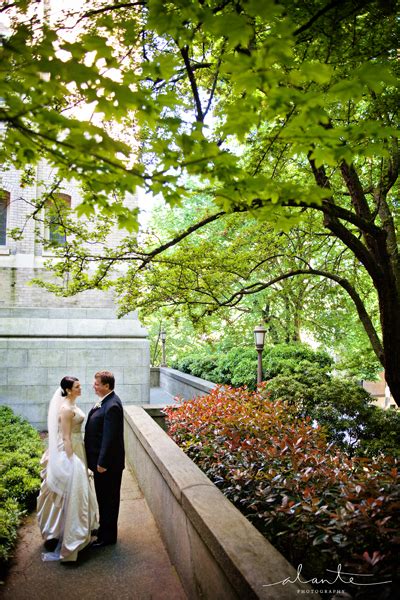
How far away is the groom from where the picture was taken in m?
4.90

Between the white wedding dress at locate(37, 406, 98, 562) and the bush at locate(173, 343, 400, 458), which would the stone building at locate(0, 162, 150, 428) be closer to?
the bush at locate(173, 343, 400, 458)

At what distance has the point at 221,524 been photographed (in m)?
3.18

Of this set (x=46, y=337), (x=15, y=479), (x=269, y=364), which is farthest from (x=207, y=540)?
(x=46, y=337)

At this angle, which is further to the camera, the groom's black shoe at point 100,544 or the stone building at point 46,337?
the stone building at point 46,337

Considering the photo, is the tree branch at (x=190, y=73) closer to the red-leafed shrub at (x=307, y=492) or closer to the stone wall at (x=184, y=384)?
the red-leafed shrub at (x=307, y=492)

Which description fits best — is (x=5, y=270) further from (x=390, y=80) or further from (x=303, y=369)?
Result: (x=390, y=80)

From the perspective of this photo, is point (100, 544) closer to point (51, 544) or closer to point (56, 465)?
point (51, 544)

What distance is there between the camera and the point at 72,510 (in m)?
4.70

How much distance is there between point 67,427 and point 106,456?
585mm

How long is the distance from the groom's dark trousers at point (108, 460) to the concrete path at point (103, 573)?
0.27m

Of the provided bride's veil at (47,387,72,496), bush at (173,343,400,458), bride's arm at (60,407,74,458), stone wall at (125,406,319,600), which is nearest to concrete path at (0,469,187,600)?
stone wall at (125,406,319,600)

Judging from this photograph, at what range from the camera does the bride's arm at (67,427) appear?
15.9 feet

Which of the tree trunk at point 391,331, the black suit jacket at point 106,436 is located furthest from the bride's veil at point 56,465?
the tree trunk at point 391,331

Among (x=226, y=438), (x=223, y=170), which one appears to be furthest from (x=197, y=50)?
(x=226, y=438)
